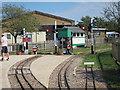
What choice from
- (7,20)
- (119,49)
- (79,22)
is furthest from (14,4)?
(79,22)

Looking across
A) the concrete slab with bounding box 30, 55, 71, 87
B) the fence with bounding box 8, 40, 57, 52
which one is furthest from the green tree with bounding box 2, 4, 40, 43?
the concrete slab with bounding box 30, 55, 71, 87

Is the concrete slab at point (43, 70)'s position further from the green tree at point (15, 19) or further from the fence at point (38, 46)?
the green tree at point (15, 19)

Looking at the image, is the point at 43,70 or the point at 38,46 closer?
the point at 43,70

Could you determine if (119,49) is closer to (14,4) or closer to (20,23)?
(20,23)

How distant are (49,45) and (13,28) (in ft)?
16.7

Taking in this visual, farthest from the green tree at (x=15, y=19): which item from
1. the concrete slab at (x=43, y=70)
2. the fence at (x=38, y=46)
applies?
the concrete slab at (x=43, y=70)

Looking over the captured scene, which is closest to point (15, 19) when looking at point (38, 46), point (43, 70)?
point (38, 46)

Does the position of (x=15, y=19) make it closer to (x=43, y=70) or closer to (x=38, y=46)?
(x=38, y=46)

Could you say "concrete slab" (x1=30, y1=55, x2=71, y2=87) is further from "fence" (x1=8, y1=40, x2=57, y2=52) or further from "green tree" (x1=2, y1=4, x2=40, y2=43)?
"green tree" (x1=2, y1=4, x2=40, y2=43)

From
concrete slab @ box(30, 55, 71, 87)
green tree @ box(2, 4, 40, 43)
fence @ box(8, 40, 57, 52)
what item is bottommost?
concrete slab @ box(30, 55, 71, 87)

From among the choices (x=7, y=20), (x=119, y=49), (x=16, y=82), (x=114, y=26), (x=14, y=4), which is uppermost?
(x=14, y=4)

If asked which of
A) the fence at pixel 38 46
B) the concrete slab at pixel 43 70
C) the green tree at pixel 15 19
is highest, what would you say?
the green tree at pixel 15 19

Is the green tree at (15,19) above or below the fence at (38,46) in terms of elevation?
above

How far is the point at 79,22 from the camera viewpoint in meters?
43.1
